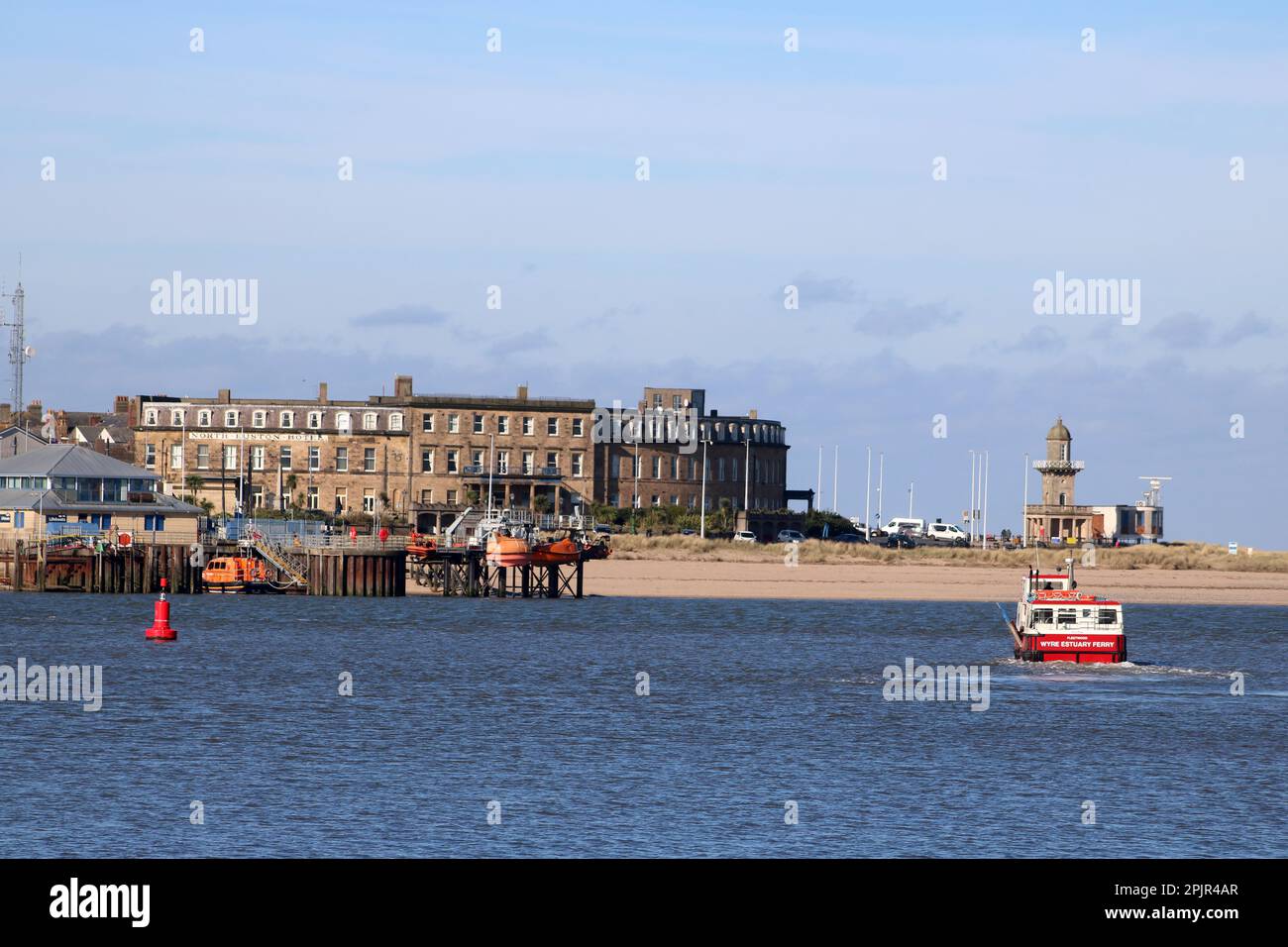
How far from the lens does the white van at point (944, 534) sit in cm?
16888

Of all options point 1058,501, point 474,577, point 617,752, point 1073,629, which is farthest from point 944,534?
point 617,752

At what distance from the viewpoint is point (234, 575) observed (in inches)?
→ 4094

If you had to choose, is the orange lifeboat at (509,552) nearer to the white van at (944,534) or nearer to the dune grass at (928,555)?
the dune grass at (928,555)

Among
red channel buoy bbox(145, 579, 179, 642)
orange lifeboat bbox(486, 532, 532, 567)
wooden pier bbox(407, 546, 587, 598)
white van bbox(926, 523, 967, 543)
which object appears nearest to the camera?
red channel buoy bbox(145, 579, 179, 642)

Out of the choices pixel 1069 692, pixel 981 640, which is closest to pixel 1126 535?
pixel 981 640

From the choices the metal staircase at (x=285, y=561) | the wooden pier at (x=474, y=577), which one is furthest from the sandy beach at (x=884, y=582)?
the metal staircase at (x=285, y=561)

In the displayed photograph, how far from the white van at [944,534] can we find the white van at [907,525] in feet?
10.6

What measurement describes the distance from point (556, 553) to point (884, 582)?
98.3 feet

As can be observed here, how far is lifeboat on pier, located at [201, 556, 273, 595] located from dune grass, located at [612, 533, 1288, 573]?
34.0m

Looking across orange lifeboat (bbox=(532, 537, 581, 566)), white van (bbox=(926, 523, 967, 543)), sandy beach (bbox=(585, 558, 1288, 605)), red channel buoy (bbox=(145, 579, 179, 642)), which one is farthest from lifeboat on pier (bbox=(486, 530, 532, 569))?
white van (bbox=(926, 523, 967, 543))

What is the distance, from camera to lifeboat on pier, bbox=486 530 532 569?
347 ft

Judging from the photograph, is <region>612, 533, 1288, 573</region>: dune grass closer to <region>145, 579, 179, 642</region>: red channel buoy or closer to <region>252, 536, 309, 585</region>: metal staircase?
<region>252, 536, 309, 585</region>: metal staircase
